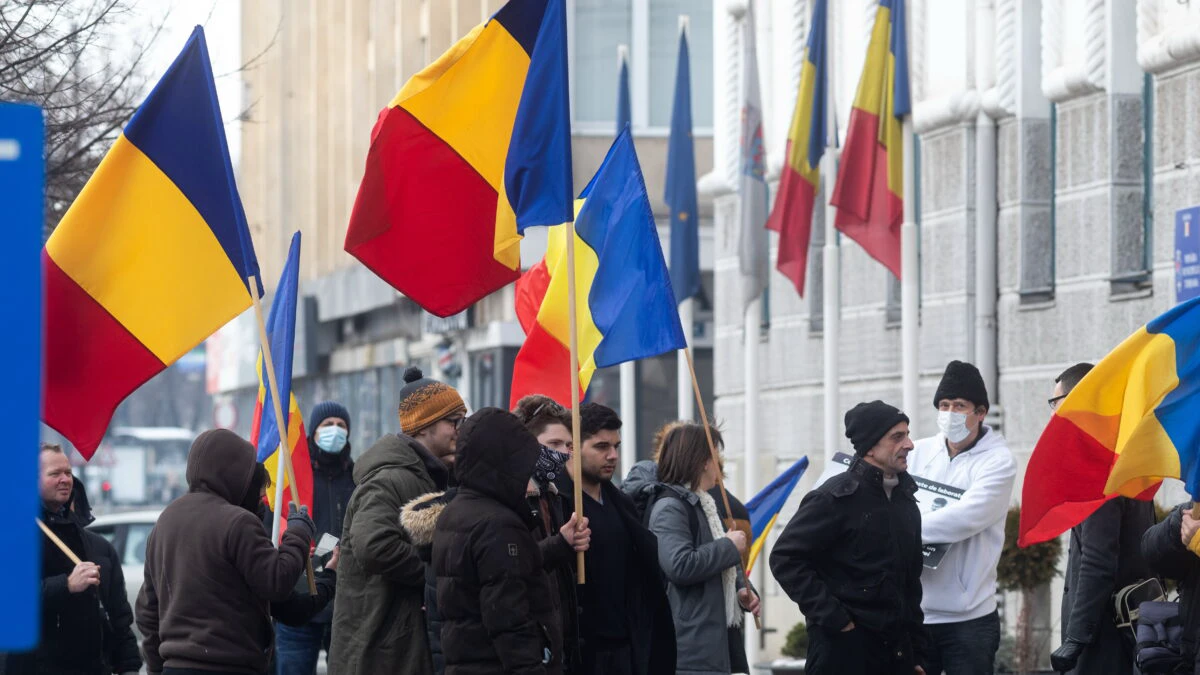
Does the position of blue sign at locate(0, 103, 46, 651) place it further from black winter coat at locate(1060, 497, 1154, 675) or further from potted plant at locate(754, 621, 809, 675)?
potted plant at locate(754, 621, 809, 675)

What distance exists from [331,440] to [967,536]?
3.69 m

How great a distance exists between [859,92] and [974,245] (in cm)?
181

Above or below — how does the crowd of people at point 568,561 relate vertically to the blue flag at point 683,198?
below

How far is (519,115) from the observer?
844 centimetres

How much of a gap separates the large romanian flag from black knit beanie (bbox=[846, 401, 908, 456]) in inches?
22.0

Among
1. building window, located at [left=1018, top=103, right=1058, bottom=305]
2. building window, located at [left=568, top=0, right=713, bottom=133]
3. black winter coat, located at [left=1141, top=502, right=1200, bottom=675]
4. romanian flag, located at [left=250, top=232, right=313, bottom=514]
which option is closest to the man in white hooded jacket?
black winter coat, located at [left=1141, top=502, right=1200, bottom=675]

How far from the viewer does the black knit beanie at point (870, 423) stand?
7879mm

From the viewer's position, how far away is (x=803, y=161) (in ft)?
47.1

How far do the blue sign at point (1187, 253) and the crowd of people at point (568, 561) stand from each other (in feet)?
9.63

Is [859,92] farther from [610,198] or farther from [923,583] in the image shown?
[923,583]

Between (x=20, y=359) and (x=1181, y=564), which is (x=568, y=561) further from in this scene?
(x=20, y=359)

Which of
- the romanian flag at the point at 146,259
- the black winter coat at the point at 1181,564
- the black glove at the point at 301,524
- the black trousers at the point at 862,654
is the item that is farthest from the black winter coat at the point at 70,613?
the black winter coat at the point at 1181,564

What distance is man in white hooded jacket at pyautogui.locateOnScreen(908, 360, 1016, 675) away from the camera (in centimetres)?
851

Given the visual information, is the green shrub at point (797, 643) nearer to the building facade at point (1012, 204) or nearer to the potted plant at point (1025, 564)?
the building facade at point (1012, 204)
